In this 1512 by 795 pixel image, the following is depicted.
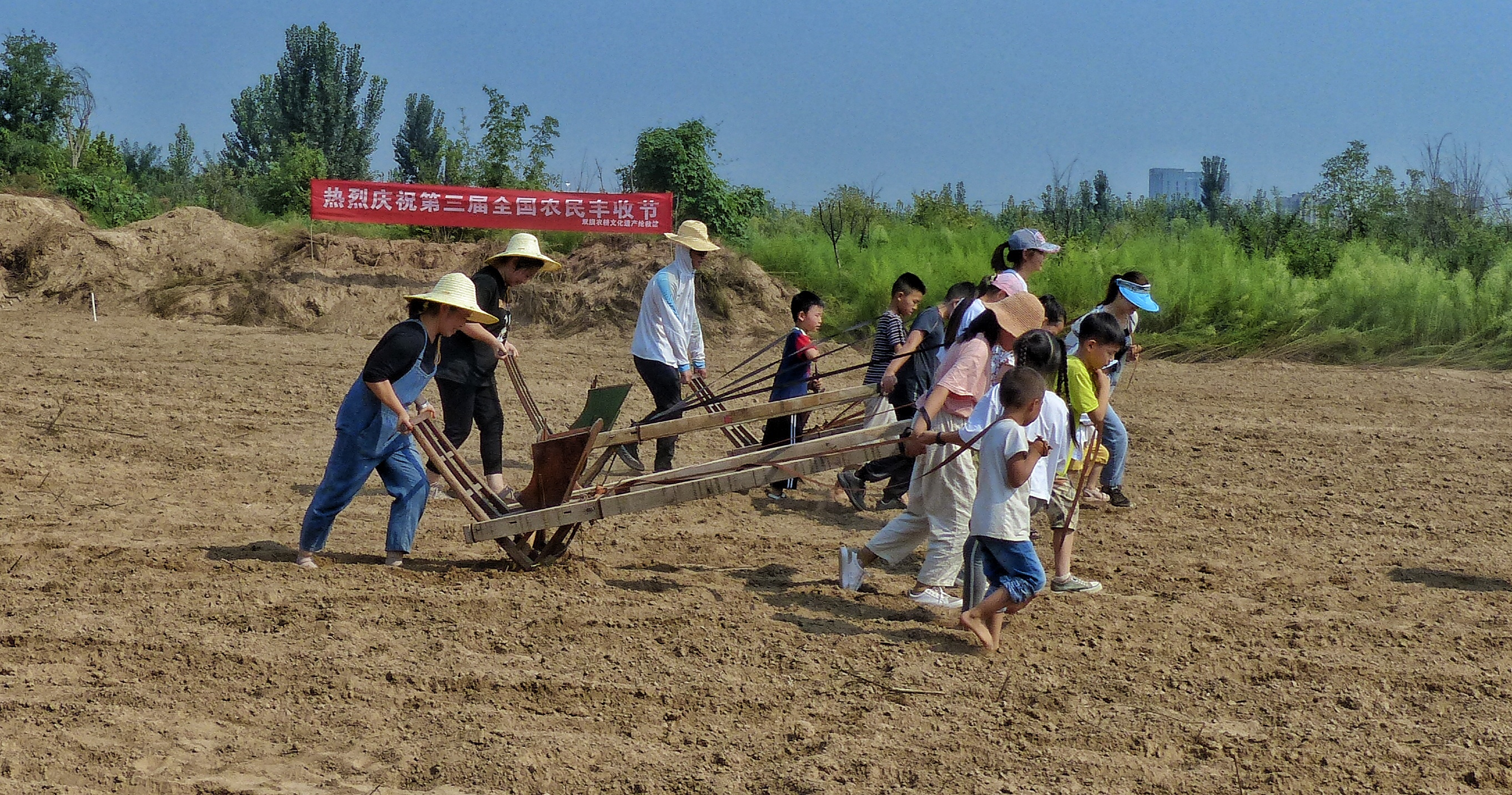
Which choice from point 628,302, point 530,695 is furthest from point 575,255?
point 530,695

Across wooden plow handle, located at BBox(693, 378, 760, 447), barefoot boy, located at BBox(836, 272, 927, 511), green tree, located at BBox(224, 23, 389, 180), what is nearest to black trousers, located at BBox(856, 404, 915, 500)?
barefoot boy, located at BBox(836, 272, 927, 511)

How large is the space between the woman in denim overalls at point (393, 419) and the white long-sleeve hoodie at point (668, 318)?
7.44 feet

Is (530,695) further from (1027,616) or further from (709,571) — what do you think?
(1027,616)

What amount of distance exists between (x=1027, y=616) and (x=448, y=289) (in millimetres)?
3118

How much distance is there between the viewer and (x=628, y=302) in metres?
17.4

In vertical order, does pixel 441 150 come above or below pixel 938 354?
above

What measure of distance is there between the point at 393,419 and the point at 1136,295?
420 centimetres

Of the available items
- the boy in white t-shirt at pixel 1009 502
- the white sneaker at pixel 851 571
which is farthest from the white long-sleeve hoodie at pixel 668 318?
the boy in white t-shirt at pixel 1009 502

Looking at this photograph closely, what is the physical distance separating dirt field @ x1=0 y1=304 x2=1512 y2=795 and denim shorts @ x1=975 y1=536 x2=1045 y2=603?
1.04ft

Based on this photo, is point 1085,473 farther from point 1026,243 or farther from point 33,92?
point 33,92

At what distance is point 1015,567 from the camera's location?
4.97 m

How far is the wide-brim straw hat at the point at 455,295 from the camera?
5.75m

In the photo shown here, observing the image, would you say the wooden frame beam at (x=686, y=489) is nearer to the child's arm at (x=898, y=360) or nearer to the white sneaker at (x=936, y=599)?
the white sneaker at (x=936, y=599)

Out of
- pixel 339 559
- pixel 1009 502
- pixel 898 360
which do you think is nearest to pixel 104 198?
pixel 339 559
